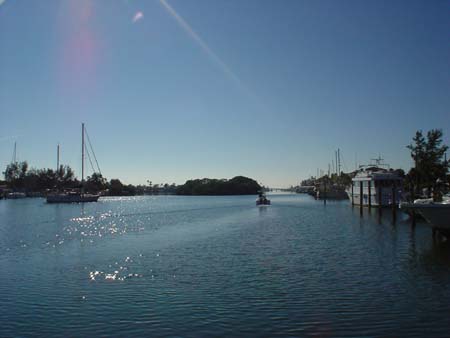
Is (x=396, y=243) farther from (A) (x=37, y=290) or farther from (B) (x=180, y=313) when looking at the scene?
(A) (x=37, y=290)

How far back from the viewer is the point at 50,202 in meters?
143

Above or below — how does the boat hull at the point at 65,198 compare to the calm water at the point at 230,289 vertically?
above

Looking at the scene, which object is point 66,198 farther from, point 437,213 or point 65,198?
point 437,213

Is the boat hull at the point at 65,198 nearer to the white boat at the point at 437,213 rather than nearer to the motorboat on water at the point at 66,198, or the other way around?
the motorboat on water at the point at 66,198

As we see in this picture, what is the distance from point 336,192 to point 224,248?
130771 millimetres

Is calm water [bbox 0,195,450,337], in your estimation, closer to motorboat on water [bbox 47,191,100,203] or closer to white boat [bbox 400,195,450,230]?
white boat [bbox 400,195,450,230]

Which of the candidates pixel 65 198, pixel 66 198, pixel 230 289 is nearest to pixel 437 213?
pixel 230 289

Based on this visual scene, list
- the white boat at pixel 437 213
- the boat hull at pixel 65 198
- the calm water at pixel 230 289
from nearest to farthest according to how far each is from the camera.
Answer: the calm water at pixel 230 289
the white boat at pixel 437 213
the boat hull at pixel 65 198

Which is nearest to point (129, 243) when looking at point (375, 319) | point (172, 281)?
point (172, 281)

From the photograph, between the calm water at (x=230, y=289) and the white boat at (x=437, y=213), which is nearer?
the calm water at (x=230, y=289)

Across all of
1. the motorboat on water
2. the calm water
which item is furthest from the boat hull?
the calm water

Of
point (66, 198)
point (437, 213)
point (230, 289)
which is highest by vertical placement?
point (66, 198)

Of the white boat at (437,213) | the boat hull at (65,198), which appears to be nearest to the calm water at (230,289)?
the white boat at (437,213)

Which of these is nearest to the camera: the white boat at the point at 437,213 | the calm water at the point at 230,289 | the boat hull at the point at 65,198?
the calm water at the point at 230,289
